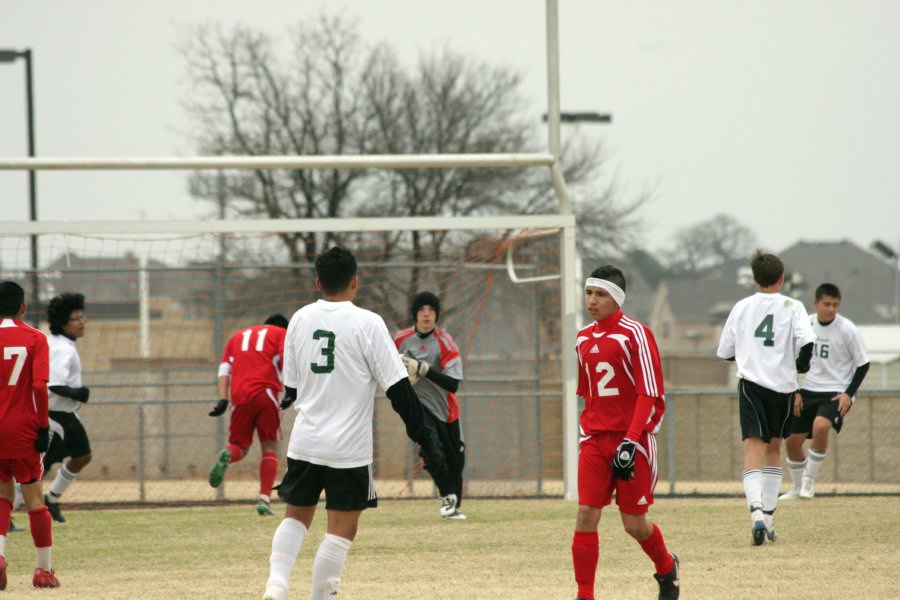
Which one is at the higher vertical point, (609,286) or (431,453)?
(609,286)

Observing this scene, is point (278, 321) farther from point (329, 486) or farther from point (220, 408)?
point (329, 486)

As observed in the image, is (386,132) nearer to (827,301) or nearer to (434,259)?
(434,259)

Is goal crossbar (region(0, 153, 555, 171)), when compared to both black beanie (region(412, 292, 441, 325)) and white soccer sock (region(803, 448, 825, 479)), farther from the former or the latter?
white soccer sock (region(803, 448, 825, 479))

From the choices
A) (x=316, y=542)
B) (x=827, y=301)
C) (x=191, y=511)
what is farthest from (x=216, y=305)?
(x=827, y=301)

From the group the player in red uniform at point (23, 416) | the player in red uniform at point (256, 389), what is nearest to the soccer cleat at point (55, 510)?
the player in red uniform at point (256, 389)

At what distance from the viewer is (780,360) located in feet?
27.2

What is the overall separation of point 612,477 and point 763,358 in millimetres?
2682

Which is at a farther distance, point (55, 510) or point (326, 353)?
point (55, 510)

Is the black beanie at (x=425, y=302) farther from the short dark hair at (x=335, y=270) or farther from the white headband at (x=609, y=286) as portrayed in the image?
the short dark hair at (x=335, y=270)

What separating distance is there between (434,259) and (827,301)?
21.0 ft

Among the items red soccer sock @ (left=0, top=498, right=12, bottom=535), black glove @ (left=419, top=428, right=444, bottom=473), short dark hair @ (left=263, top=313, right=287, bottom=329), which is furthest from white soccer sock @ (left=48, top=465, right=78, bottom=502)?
black glove @ (left=419, top=428, right=444, bottom=473)

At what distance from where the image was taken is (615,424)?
6051mm

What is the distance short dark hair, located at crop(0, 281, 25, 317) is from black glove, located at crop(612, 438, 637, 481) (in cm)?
391

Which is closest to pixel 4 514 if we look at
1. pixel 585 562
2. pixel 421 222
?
pixel 585 562
